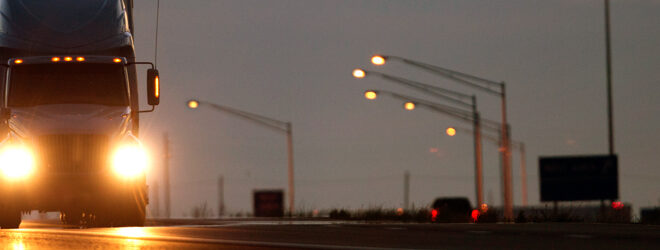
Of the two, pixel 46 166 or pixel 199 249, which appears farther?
pixel 46 166

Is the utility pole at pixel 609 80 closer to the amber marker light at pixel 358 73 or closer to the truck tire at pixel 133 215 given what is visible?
the amber marker light at pixel 358 73

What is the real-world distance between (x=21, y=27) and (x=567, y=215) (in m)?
11.2

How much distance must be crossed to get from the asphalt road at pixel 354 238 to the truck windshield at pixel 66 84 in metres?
4.60

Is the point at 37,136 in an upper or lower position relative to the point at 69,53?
lower

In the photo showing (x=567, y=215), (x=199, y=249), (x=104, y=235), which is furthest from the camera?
(x=567, y=215)

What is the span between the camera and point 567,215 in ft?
74.5

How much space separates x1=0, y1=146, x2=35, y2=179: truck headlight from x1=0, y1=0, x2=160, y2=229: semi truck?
17 millimetres

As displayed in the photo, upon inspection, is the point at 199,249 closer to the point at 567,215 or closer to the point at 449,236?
the point at 449,236

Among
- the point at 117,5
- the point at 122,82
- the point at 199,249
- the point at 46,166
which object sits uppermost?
the point at 117,5

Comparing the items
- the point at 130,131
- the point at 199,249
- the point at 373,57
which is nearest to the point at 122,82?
the point at 130,131

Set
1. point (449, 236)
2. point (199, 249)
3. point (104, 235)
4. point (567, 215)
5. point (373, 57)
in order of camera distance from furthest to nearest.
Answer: point (373, 57), point (567, 215), point (104, 235), point (449, 236), point (199, 249)

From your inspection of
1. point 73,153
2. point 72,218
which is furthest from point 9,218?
point 72,218

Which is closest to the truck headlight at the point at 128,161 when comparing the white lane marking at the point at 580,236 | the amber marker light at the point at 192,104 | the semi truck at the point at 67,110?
the semi truck at the point at 67,110

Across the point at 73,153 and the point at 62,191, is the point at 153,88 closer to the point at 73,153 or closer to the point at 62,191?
the point at 73,153
